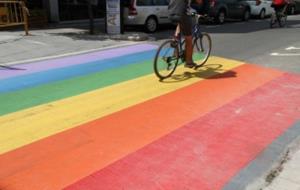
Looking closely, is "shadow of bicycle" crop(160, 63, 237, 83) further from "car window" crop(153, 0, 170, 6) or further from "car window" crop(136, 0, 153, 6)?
"car window" crop(153, 0, 170, 6)

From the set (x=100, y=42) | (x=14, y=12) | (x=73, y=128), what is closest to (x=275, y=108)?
(x=73, y=128)

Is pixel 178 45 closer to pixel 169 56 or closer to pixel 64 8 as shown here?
pixel 169 56

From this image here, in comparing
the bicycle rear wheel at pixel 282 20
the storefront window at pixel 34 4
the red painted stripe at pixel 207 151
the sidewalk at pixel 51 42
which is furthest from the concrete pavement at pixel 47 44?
the bicycle rear wheel at pixel 282 20

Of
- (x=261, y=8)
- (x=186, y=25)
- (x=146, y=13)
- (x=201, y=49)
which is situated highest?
(x=186, y=25)

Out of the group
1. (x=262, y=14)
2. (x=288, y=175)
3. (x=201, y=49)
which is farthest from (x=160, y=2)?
(x=288, y=175)

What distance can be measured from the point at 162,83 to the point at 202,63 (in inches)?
74.9

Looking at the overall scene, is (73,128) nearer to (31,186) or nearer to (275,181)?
(31,186)

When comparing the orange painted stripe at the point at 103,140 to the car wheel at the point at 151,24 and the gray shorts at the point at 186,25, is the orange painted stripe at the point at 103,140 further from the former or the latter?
the car wheel at the point at 151,24

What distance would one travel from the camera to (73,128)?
660 cm

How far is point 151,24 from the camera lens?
18.5 metres

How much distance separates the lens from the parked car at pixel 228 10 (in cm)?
2264

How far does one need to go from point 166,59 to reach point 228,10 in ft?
51.7

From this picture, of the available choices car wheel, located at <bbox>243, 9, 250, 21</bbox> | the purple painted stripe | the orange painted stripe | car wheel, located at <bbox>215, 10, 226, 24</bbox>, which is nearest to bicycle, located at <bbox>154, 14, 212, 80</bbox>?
the orange painted stripe

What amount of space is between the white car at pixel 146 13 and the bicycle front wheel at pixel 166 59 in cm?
883
